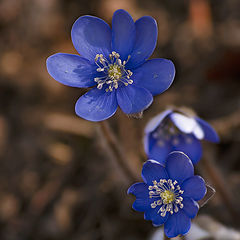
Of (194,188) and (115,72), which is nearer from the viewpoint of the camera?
(194,188)

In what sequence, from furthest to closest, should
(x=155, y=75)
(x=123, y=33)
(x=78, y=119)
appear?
(x=78, y=119) → (x=123, y=33) → (x=155, y=75)

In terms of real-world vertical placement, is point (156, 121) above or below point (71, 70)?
below

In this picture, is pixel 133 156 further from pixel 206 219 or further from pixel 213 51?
pixel 213 51

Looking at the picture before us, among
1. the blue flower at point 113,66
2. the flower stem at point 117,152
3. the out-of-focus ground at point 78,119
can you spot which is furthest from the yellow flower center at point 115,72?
the out-of-focus ground at point 78,119

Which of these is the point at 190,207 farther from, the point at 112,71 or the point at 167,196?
the point at 112,71

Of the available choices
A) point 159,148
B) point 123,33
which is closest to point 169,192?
point 159,148

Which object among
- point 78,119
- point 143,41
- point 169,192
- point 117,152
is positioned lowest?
point 78,119

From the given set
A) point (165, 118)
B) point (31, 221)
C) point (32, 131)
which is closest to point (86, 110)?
point (165, 118)

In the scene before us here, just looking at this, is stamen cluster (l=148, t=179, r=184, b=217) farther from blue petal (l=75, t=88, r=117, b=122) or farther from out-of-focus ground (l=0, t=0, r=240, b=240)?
out-of-focus ground (l=0, t=0, r=240, b=240)

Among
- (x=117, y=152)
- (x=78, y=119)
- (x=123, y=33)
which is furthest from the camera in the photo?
(x=78, y=119)
